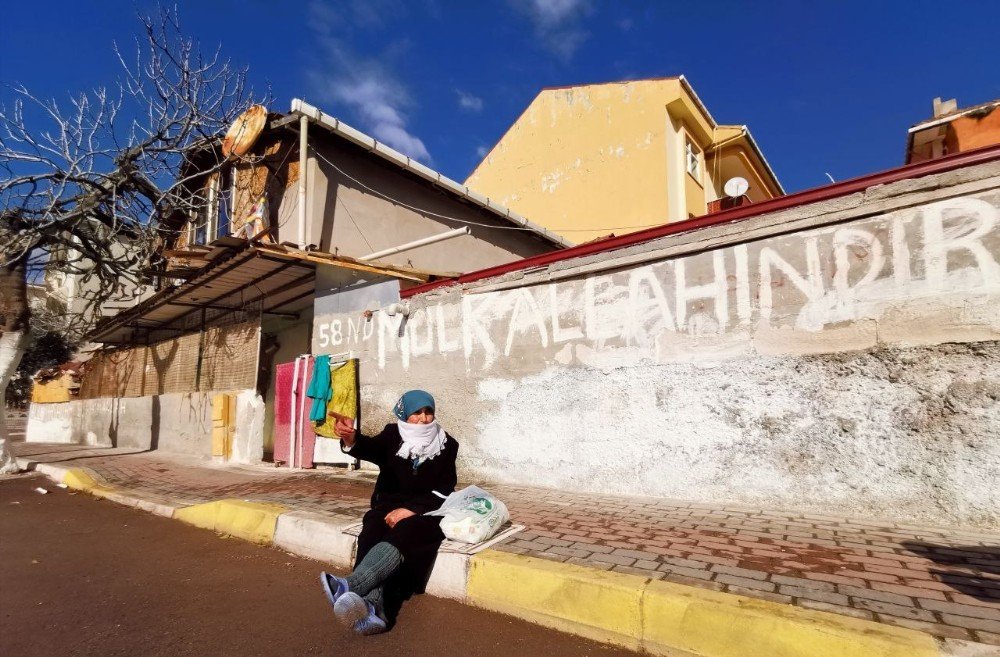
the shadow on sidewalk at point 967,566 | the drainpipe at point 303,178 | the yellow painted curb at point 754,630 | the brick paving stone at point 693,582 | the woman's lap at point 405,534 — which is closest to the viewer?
the yellow painted curb at point 754,630

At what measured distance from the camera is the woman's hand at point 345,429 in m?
3.41

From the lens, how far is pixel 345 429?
3.49m

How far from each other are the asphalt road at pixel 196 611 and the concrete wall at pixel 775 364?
8.80ft

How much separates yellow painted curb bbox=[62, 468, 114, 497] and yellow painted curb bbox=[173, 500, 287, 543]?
2.65 metres

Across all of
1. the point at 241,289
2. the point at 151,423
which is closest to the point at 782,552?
the point at 241,289

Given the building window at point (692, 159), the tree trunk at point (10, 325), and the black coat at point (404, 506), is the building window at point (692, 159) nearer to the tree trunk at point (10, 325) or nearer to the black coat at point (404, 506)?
the black coat at point (404, 506)

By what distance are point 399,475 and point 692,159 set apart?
14.1 metres

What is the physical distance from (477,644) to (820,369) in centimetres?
354

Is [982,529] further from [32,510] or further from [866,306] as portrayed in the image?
[32,510]

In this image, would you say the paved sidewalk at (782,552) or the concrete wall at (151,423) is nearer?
the paved sidewalk at (782,552)

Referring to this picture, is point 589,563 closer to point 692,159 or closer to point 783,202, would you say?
point 783,202

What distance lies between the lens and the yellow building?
13586mm

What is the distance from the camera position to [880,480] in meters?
4.12

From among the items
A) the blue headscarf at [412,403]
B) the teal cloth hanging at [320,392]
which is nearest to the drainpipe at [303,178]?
the teal cloth hanging at [320,392]
